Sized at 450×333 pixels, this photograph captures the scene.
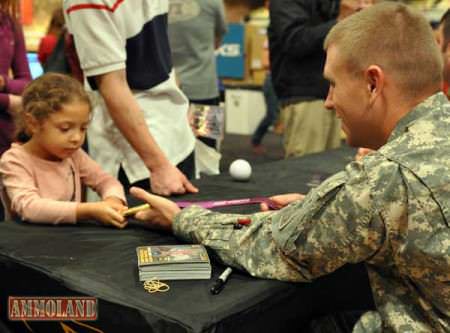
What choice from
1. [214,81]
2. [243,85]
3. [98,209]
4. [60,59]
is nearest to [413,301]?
[98,209]

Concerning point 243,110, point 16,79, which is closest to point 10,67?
point 16,79

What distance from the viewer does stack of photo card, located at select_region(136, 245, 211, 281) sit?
95cm

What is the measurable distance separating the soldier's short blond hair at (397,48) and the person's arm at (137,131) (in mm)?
614

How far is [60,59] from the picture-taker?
1994mm

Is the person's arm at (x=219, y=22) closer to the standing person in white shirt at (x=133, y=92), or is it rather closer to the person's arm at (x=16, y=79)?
the person's arm at (x=16, y=79)

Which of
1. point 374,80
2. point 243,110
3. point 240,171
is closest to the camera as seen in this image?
point 374,80

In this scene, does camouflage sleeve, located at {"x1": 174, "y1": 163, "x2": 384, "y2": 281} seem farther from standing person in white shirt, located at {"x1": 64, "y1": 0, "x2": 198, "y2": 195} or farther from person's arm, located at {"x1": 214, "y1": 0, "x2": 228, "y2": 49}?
person's arm, located at {"x1": 214, "y1": 0, "x2": 228, "y2": 49}

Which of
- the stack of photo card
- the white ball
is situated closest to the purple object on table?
the white ball

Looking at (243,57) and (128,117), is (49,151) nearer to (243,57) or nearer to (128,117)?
(128,117)

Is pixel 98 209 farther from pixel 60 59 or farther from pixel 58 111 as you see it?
pixel 60 59

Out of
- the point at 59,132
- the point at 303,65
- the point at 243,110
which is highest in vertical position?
the point at 59,132

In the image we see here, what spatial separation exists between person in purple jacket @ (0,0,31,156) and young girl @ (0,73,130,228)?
0.30 meters

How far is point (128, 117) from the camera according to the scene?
1.46 metres

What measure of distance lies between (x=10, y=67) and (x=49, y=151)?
0.60 meters
